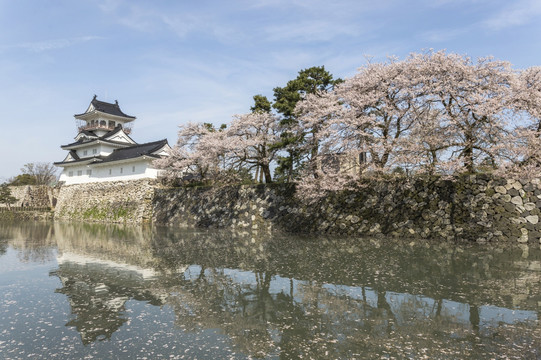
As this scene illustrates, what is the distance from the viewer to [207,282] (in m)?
7.20

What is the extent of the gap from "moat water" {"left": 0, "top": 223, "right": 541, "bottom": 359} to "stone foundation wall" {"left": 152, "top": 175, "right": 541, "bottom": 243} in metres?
2.64

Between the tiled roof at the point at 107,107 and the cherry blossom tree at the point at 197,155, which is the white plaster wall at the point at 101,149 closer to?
the tiled roof at the point at 107,107

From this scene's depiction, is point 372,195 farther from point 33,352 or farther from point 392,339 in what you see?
point 33,352

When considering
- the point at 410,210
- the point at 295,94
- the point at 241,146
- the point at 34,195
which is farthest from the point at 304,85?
the point at 34,195

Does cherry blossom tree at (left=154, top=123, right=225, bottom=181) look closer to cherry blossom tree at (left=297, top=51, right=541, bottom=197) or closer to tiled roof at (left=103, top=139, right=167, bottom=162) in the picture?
tiled roof at (left=103, top=139, right=167, bottom=162)

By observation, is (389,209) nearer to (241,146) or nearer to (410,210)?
(410,210)

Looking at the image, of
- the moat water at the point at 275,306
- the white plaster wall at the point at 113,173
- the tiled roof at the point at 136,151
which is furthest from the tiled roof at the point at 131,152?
the moat water at the point at 275,306

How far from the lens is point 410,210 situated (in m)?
14.3

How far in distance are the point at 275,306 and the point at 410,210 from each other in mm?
10350

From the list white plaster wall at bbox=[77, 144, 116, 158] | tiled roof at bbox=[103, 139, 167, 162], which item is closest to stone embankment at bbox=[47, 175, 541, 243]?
tiled roof at bbox=[103, 139, 167, 162]

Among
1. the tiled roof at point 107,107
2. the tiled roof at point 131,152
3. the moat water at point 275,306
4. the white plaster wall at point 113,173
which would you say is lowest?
the moat water at point 275,306

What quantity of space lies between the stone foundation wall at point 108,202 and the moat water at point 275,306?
16.9 metres

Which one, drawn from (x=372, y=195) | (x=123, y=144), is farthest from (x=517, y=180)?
(x=123, y=144)

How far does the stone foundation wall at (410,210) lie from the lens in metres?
12.4
